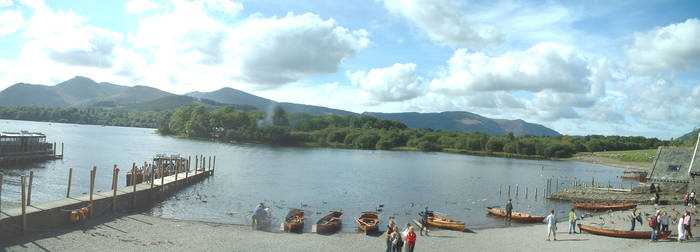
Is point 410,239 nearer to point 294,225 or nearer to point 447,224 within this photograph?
point 294,225

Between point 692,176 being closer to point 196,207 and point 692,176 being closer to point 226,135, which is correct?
point 196,207

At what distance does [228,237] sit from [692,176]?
46012mm

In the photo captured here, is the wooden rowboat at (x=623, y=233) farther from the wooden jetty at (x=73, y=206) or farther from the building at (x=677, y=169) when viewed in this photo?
the wooden jetty at (x=73, y=206)

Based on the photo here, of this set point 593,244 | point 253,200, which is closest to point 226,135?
point 253,200

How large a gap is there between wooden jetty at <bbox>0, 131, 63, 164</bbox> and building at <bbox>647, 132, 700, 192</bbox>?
8136cm

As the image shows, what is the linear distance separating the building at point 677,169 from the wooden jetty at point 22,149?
81363 millimetres

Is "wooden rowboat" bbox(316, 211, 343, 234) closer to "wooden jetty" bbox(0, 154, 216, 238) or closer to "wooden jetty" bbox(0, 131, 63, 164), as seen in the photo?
"wooden jetty" bbox(0, 154, 216, 238)

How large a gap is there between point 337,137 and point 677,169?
462ft

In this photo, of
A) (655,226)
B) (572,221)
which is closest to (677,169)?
(655,226)

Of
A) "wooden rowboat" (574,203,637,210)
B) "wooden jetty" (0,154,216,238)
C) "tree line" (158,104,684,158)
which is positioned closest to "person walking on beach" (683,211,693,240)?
"wooden rowboat" (574,203,637,210)

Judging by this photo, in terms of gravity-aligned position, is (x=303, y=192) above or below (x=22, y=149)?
below

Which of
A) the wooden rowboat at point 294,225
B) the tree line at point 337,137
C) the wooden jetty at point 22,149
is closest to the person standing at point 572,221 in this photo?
the wooden rowboat at point 294,225

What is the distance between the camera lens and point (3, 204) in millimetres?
31297

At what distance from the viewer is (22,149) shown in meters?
60.6
